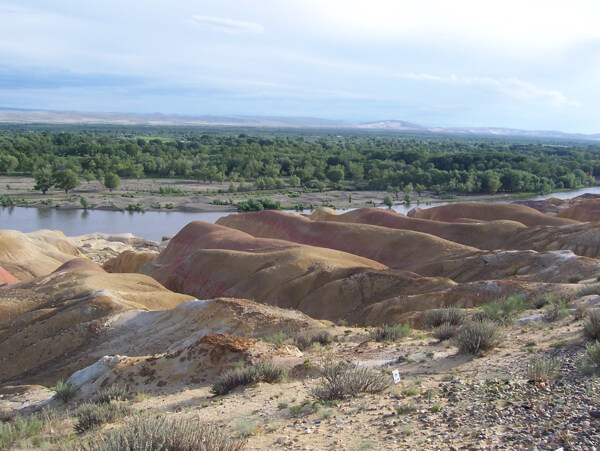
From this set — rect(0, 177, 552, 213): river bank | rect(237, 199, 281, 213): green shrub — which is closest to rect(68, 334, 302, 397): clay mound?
rect(237, 199, 281, 213): green shrub

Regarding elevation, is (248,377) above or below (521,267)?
above

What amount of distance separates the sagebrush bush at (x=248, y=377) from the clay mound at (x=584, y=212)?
146 feet

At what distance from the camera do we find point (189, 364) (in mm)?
11906

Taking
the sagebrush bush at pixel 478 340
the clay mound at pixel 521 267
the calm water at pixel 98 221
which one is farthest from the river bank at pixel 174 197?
the sagebrush bush at pixel 478 340

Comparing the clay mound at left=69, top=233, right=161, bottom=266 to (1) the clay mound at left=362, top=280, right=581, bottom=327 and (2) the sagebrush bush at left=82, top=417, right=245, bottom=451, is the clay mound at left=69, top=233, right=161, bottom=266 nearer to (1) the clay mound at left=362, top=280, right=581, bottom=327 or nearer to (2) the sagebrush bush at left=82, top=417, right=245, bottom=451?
(1) the clay mound at left=362, top=280, right=581, bottom=327

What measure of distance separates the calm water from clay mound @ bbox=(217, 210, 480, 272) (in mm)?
17940

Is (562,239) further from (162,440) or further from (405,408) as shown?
(162,440)

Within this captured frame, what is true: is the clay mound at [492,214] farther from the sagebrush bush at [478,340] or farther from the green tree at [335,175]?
the green tree at [335,175]

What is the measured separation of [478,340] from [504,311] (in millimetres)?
3636

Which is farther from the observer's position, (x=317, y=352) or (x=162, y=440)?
(x=317, y=352)

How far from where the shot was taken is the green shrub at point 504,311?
1270 centimetres

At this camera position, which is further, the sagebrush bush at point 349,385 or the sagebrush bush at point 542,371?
the sagebrush bush at point 349,385

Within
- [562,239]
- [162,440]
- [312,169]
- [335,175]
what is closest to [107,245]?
[562,239]

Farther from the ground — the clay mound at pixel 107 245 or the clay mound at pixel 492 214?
the clay mound at pixel 492 214
